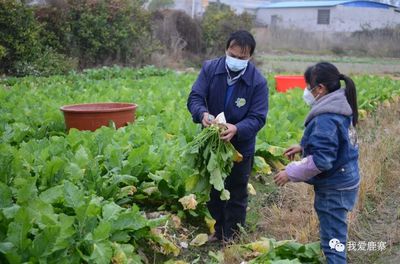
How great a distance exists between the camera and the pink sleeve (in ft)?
11.0

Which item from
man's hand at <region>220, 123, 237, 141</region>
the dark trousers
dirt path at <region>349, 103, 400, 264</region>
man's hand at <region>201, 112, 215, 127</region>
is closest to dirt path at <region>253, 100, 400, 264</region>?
dirt path at <region>349, 103, 400, 264</region>

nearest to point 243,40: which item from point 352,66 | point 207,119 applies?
point 207,119

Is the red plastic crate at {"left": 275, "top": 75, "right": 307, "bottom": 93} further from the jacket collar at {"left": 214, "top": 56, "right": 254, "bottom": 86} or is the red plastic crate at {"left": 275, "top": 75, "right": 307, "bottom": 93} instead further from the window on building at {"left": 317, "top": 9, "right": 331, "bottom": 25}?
the window on building at {"left": 317, "top": 9, "right": 331, "bottom": 25}

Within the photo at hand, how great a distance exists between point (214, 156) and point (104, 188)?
96cm

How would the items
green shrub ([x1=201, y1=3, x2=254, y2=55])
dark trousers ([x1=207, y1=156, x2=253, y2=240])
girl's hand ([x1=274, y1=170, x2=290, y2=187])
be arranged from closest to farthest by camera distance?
girl's hand ([x1=274, y1=170, x2=290, y2=187])
dark trousers ([x1=207, y1=156, x2=253, y2=240])
green shrub ([x1=201, y1=3, x2=254, y2=55])

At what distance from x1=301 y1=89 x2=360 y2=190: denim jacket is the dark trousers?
0.72 meters

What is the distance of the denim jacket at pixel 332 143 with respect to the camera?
3.31 m

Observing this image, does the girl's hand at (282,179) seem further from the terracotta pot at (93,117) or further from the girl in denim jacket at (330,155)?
the terracotta pot at (93,117)

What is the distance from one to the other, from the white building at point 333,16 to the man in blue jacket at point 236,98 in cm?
2873

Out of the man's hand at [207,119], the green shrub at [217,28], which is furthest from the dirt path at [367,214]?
the green shrub at [217,28]

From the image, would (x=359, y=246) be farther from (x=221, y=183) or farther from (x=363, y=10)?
(x=363, y=10)

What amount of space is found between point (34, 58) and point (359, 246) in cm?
1363

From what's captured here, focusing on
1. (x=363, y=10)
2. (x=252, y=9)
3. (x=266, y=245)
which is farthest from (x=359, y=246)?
(x=252, y=9)

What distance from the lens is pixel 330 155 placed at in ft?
10.9
